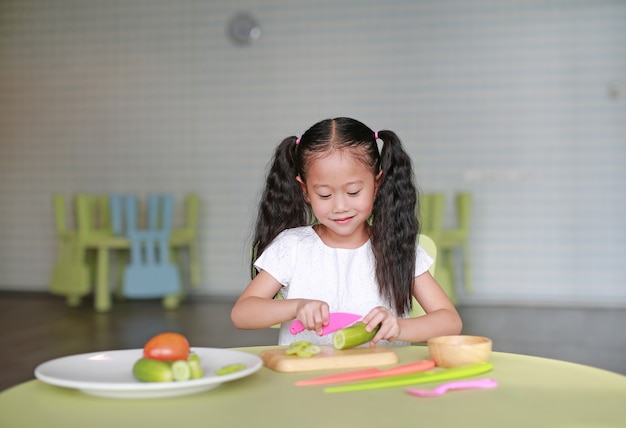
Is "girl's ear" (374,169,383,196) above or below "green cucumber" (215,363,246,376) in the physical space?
above

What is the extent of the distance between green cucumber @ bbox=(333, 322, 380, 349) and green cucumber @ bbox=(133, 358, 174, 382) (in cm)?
28

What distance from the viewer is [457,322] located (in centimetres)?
145

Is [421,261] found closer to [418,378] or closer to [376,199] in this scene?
[376,199]

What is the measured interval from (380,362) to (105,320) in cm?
408

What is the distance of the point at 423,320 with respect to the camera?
1.39m

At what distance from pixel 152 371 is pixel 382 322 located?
0.42m

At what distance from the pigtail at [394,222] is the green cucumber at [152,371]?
75 centimetres

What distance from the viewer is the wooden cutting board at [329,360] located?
1.02 meters

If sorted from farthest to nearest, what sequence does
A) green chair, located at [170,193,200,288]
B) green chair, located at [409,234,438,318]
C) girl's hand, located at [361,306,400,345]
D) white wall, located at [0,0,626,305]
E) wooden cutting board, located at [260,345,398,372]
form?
green chair, located at [170,193,200,288], white wall, located at [0,0,626,305], green chair, located at [409,234,438,318], girl's hand, located at [361,306,400,345], wooden cutting board, located at [260,345,398,372]

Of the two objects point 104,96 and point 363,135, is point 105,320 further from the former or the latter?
point 363,135

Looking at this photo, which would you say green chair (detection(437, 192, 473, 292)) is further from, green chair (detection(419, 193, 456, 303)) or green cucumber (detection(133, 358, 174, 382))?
green cucumber (detection(133, 358, 174, 382))

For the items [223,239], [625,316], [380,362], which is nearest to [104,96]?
[223,239]

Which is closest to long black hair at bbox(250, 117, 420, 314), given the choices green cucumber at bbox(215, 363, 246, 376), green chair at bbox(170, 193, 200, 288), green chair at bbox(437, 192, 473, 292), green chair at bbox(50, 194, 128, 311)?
green cucumber at bbox(215, 363, 246, 376)

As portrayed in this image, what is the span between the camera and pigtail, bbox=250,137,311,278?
170 centimetres
